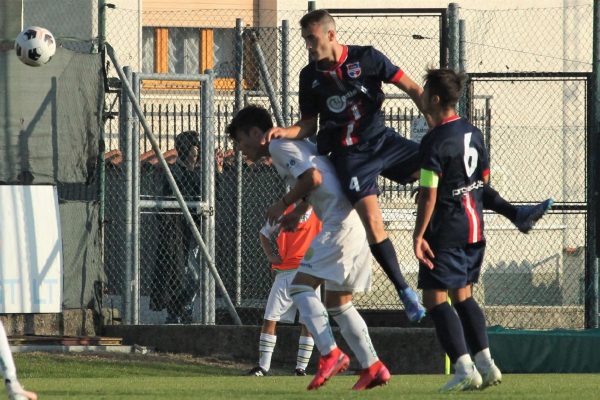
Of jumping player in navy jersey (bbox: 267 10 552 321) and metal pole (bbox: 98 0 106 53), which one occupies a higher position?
metal pole (bbox: 98 0 106 53)

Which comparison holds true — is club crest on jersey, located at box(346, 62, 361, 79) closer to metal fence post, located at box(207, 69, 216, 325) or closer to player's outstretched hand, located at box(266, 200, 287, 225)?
player's outstretched hand, located at box(266, 200, 287, 225)

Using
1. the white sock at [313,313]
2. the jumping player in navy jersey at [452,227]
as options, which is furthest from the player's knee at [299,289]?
the jumping player in navy jersey at [452,227]

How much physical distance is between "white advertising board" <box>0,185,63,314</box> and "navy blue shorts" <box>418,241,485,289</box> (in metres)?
6.08

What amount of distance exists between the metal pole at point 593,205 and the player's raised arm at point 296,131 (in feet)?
16.1

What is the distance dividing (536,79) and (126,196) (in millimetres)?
4133

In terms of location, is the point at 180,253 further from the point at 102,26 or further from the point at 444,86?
the point at 444,86

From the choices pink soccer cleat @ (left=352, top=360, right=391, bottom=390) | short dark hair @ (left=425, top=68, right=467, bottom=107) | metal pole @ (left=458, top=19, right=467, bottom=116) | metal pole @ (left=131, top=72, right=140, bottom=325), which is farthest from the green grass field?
metal pole @ (left=458, top=19, right=467, bottom=116)

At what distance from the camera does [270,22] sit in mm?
29188

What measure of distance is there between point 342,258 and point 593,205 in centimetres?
535

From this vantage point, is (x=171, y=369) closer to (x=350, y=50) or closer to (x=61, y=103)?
(x=61, y=103)

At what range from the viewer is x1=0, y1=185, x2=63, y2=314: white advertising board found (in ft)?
45.2

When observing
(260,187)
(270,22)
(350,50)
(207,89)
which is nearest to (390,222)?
(260,187)

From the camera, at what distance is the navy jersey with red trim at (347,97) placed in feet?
30.3

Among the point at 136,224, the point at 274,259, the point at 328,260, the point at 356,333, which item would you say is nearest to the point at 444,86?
the point at 328,260
